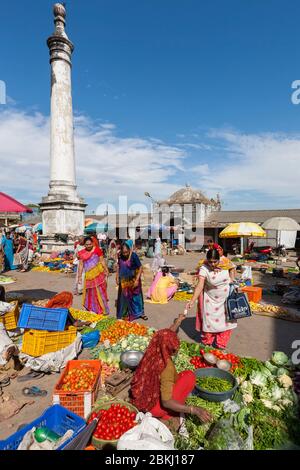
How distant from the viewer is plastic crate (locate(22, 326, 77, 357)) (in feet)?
14.8

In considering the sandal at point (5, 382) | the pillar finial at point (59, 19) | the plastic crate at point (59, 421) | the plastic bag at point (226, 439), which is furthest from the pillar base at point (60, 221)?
the plastic bag at point (226, 439)

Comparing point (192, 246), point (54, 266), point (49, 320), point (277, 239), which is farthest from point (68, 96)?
point (277, 239)

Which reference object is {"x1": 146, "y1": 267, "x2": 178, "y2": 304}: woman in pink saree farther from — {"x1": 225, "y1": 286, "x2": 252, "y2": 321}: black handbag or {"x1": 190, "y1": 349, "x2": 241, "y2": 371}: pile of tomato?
{"x1": 190, "y1": 349, "x2": 241, "y2": 371}: pile of tomato

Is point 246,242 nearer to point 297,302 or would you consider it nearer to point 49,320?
point 297,302

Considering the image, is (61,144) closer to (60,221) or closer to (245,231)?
(60,221)

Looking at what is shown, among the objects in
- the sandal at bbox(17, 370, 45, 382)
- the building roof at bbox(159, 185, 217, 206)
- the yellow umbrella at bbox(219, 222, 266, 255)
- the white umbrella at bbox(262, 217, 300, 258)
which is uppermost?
the building roof at bbox(159, 185, 217, 206)

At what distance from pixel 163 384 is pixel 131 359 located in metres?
1.52

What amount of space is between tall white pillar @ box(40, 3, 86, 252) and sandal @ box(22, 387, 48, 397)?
13631mm

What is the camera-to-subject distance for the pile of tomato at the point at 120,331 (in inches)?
209

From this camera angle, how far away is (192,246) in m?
28.1

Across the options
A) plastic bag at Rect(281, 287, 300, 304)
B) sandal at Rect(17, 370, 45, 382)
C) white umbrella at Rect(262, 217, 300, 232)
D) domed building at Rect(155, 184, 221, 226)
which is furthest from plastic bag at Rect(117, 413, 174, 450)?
domed building at Rect(155, 184, 221, 226)

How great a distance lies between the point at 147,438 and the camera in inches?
94.0

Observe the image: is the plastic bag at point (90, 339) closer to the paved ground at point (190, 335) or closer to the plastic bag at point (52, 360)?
the paved ground at point (190, 335)
